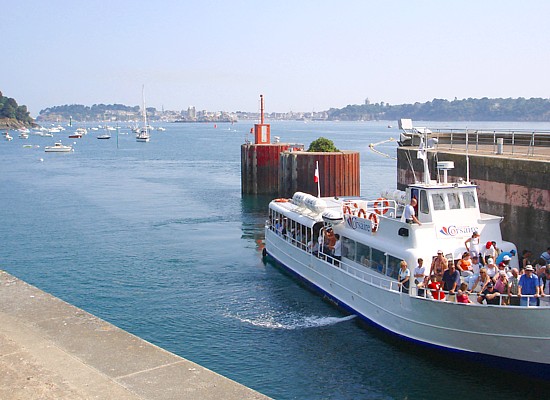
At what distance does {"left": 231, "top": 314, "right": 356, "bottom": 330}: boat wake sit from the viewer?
20484mm

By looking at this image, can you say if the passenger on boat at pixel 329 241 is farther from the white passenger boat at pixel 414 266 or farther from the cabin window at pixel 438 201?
the cabin window at pixel 438 201

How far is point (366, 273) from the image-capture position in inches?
769

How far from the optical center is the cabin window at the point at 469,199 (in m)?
19.2

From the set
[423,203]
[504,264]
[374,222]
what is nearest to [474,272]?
[504,264]

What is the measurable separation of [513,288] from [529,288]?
0.38 meters

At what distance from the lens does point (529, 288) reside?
15250 mm

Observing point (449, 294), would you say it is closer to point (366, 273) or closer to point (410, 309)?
point (410, 309)

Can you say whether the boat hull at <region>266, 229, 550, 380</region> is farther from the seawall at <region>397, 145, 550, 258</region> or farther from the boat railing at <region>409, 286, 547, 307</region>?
the seawall at <region>397, 145, 550, 258</region>

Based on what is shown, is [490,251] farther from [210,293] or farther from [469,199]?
[210,293]

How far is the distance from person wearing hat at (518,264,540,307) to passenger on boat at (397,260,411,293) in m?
3.02

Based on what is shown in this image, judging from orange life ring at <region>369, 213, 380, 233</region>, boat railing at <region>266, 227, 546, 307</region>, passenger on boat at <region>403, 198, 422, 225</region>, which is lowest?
boat railing at <region>266, 227, 546, 307</region>

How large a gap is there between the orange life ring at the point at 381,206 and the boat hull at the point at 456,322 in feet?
8.70

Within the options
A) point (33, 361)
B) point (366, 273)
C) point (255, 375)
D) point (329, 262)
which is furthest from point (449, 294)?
point (33, 361)

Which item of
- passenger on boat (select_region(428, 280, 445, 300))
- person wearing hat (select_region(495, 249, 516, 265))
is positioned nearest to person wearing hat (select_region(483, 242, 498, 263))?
person wearing hat (select_region(495, 249, 516, 265))
